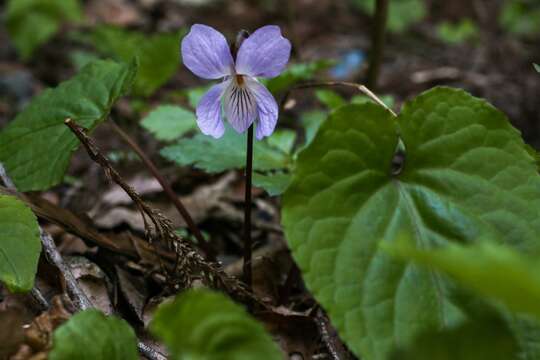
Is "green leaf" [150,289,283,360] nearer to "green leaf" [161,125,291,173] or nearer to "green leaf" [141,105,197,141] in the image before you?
"green leaf" [161,125,291,173]

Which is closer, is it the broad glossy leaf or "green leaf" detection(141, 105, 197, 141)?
the broad glossy leaf

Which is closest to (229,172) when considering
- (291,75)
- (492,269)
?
(291,75)

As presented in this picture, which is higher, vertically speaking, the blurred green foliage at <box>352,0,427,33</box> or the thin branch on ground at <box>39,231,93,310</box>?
the thin branch on ground at <box>39,231,93,310</box>

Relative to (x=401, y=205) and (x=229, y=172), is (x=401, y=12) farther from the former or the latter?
(x=401, y=205)

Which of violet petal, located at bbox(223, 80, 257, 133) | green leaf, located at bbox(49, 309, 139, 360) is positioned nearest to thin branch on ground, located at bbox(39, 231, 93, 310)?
green leaf, located at bbox(49, 309, 139, 360)

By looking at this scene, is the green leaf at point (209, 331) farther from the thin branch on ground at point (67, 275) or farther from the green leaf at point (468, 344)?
the thin branch on ground at point (67, 275)

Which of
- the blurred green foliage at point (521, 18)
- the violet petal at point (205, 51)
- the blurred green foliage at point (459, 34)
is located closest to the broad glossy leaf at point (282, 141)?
the violet petal at point (205, 51)

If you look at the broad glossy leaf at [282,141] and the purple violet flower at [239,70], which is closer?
the purple violet flower at [239,70]

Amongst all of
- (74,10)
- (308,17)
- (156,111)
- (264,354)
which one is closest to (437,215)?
(264,354)

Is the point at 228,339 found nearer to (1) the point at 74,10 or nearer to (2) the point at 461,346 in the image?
(2) the point at 461,346
